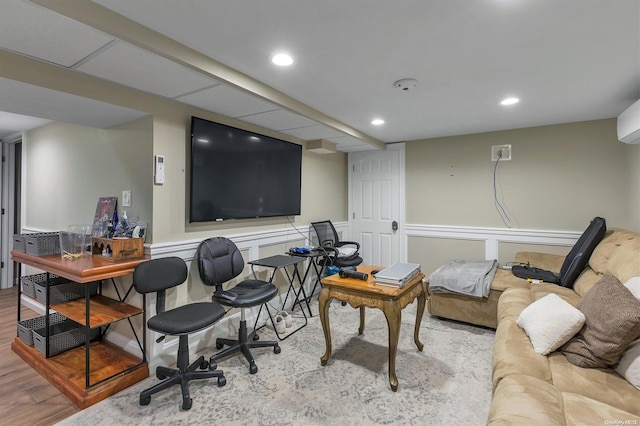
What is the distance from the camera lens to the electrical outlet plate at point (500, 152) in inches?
152

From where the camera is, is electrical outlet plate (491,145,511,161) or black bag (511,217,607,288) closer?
black bag (511,217,607,288)

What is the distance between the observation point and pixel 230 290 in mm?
2668

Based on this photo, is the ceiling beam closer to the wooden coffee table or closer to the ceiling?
the ceiling

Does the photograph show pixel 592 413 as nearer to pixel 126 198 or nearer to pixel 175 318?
pixel 175 318

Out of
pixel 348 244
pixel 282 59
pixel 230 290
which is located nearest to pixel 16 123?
pixel 230 290

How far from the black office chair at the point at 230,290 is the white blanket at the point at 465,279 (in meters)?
1.82

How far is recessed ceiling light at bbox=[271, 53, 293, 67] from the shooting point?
193 centimetres

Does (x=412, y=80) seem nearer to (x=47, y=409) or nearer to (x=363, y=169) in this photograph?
(x=363, y=169)

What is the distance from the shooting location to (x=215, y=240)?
274 centimetres

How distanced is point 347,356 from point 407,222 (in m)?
2.53

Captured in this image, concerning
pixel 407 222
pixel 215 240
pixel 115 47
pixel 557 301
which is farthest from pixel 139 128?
pixel 407 222

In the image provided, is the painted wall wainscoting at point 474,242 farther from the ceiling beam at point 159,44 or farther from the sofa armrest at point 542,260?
the ceiling beam at point 159,44

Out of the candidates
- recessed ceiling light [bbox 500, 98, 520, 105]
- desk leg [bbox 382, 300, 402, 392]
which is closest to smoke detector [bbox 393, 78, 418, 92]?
recessed ceiling light [bbox 500, 98, 520, 105]

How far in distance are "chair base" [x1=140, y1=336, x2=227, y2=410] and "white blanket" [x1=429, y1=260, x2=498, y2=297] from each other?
2335 mm
